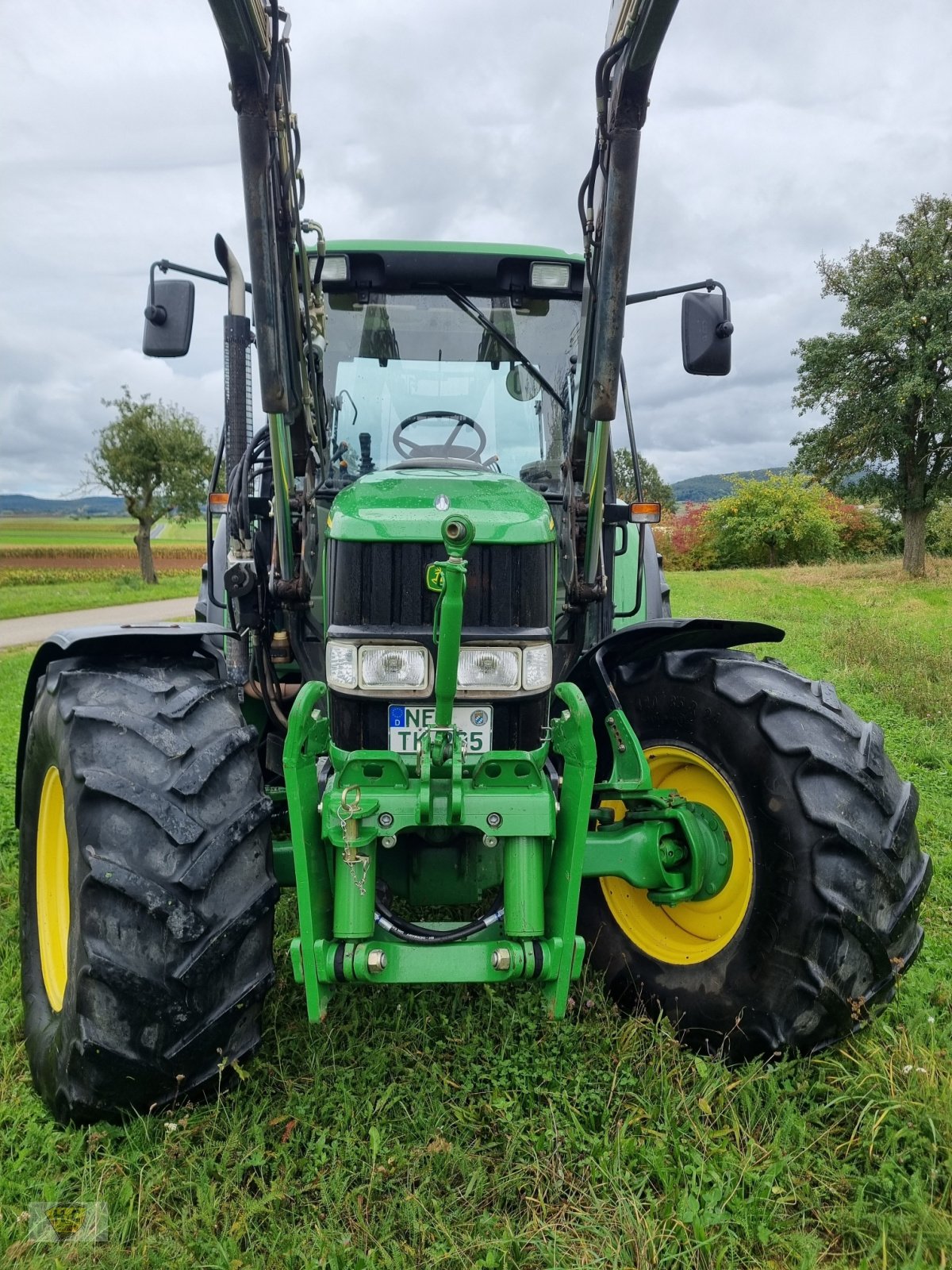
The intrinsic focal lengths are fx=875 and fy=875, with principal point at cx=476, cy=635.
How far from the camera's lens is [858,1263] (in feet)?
5.72

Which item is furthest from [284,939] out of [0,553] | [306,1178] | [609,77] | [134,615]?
[0,553]

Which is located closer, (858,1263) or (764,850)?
(858,1263)

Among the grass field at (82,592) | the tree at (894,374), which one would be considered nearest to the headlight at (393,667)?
the grass field at (82,592)

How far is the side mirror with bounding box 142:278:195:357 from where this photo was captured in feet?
9.30

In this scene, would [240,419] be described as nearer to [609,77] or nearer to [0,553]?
[609,77]

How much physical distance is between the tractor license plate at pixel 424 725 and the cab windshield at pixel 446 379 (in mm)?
1229

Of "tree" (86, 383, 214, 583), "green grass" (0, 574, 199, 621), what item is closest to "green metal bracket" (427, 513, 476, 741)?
"green grass" (0, 574, 199, 621)

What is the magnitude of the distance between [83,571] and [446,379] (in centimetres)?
2840

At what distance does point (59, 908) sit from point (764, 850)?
2.01 m

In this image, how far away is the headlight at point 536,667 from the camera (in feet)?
7.54

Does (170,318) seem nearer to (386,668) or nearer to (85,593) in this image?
(386,668)

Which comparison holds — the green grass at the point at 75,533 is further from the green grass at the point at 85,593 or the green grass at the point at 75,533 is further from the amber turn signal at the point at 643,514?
the amber turn signal at the point at 643,514

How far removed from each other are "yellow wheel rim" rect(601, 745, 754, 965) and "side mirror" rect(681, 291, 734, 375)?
52.8 inches

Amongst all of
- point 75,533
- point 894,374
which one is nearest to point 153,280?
point 894,374
